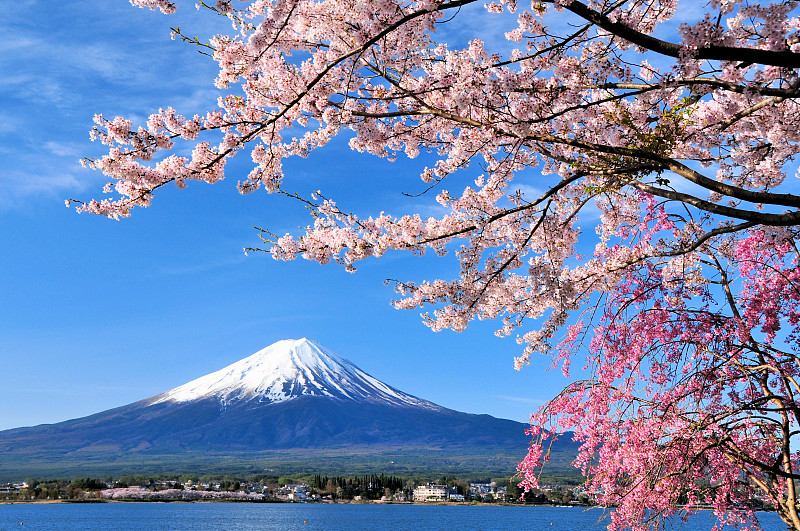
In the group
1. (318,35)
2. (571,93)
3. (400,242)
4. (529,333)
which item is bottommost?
(529,333)

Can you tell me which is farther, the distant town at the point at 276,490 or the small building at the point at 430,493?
the small building at the point at 430,493

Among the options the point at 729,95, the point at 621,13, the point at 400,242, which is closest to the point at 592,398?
the point at 400,242

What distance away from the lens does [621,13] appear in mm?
4227

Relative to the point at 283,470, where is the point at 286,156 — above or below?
above

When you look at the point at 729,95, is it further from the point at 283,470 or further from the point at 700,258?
the point at 283,470

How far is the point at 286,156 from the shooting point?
626cm

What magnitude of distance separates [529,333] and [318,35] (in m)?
3.73

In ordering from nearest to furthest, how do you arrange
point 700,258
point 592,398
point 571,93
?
point 571,93
point 700,258
point 592,398

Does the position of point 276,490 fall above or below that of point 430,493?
below

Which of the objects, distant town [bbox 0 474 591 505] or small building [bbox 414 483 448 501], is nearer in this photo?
distant town [bbox 0 474 591 505]

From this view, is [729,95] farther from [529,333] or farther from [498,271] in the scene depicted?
[529,333]

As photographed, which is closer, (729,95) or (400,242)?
(729,95)

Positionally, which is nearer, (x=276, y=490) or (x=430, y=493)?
(x=430, y=493)

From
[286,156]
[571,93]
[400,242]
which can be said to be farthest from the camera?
[286,156]
